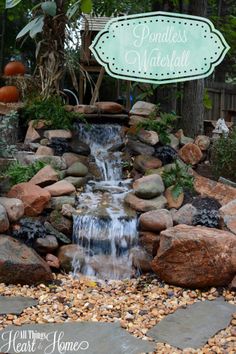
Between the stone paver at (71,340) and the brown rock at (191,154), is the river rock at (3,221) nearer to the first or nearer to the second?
the stone paver at (71,340)

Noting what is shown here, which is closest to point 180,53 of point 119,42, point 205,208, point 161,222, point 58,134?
point 119,42

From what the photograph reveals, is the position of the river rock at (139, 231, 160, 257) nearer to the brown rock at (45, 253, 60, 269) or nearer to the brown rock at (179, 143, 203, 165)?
the brown rock at (45, 253, 60, 269)

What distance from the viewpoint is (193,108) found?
6.38m

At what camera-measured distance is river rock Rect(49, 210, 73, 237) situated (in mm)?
4441

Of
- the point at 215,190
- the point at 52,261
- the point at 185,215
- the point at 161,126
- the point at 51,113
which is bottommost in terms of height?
the point at 52,261

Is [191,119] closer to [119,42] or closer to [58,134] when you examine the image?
[58,134]

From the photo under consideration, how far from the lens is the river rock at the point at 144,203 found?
4.62 meters

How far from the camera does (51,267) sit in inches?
165

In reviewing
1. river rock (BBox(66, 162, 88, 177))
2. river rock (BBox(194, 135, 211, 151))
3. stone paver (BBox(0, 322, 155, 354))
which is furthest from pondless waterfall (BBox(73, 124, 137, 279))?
river rock (BBox(194, 135, 211, 151))

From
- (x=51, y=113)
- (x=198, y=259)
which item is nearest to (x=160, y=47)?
(x=198, y=259)

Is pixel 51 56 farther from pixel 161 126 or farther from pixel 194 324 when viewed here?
pixel 194 324

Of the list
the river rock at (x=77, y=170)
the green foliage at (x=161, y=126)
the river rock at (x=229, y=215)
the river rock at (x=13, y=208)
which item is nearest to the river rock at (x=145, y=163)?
the green foliage at (x=161, y=126)

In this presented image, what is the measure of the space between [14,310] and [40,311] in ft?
0.60

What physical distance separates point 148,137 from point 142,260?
2018mm
